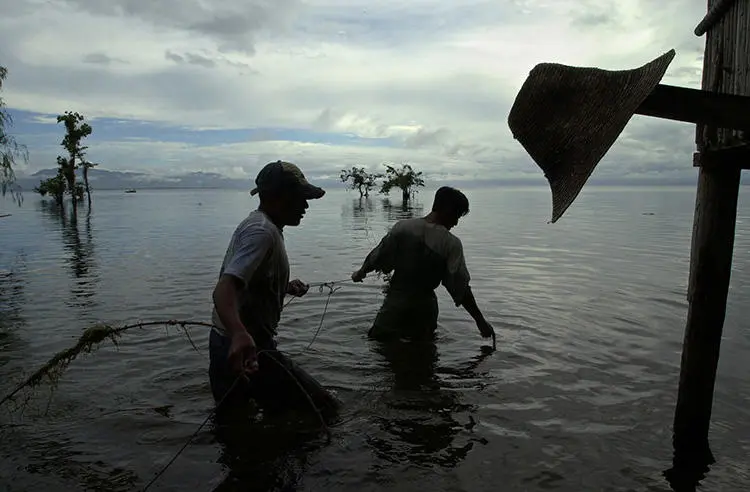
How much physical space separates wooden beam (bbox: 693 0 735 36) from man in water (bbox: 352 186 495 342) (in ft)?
9.36

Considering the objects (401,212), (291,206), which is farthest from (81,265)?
(401,212)

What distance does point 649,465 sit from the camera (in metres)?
4.83

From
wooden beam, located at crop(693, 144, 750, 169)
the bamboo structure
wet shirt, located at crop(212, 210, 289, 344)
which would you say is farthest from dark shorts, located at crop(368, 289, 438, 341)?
wooden beam, located at crop(693, 144, 750, 169)

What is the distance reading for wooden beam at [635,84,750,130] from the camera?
295 centimetres

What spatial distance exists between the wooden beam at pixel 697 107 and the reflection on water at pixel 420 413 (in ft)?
10.5

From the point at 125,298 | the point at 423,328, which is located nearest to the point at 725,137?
the point at 423,328

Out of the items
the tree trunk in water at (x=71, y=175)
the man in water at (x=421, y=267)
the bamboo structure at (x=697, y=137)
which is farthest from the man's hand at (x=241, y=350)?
the tree trunk in water at (x=71, y=175)

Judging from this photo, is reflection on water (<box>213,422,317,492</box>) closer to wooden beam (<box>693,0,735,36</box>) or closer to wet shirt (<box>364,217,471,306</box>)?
wet shirt (<box>364,217,471,306</box>)

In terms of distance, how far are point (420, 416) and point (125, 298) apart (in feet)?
28.2

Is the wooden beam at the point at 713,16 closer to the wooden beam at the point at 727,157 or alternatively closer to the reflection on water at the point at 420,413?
the wooden beam at the point at 727,157

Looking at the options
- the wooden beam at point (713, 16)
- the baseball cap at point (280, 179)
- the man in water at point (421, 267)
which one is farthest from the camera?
the man in water at point (421, 267)

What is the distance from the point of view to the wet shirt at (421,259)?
22.1 ft

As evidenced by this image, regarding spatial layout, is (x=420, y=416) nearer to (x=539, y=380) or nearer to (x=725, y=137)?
(x=539, y=380)

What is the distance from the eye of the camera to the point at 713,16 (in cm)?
545
